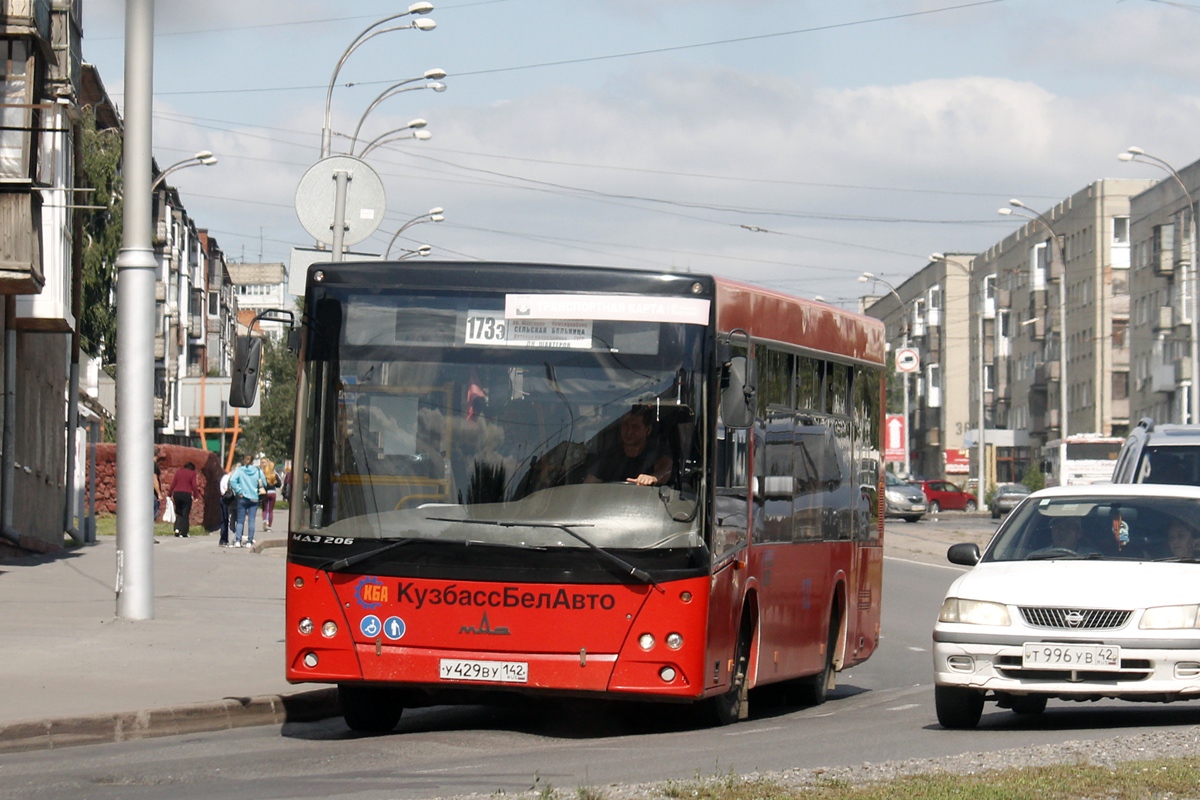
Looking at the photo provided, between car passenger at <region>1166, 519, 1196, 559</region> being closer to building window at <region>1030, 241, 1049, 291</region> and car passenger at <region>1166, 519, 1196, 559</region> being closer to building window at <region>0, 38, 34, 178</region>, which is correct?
building window at <region>0, 38, 34, 178</region>

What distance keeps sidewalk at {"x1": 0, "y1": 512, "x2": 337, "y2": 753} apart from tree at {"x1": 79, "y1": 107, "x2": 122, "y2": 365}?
33336mm

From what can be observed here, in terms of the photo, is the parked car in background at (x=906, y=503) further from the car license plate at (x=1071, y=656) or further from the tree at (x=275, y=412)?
the car license plate at (x=1071, y=656)

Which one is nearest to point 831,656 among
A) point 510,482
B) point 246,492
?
point 510,482

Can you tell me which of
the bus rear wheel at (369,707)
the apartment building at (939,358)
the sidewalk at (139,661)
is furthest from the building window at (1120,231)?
the bus rear wheel at (369,707)

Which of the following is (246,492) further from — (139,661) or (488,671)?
(488,671)

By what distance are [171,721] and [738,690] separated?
11.4 feet

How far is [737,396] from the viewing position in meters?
10.8

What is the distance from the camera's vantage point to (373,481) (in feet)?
35.3

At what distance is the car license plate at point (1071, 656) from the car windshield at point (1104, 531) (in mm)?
1083

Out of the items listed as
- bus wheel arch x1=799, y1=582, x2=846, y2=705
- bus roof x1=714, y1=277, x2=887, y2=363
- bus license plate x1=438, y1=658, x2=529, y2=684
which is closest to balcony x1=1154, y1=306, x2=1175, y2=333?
bus roof x1=714, y1=277, x2=887, y2=363

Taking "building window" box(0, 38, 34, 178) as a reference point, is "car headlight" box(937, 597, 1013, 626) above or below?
below

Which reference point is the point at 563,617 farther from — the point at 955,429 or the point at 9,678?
the point at 955,429

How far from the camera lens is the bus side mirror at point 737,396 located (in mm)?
10727

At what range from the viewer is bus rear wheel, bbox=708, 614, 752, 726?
11.7 metres
